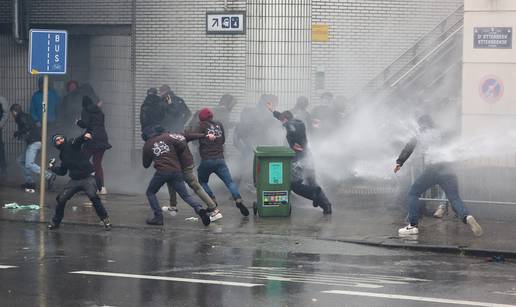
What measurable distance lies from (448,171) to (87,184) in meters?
5.20

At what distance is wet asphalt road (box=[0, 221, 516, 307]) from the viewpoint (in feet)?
35.2

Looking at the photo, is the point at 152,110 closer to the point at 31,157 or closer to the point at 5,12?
the point at 31,157

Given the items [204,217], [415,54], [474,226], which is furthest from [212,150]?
[415,54]

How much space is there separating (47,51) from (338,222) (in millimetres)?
5553

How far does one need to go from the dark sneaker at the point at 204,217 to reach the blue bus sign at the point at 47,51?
12.3 ft

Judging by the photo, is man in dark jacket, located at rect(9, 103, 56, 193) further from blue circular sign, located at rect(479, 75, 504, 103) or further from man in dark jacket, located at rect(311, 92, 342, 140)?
blue circular sign, located at rect(479, 75, 504, 103)

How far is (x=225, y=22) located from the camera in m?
22.6

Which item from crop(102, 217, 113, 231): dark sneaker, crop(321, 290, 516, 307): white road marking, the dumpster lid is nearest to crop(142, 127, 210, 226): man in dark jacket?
crop(102, 217, 113, 231): dark sneaker

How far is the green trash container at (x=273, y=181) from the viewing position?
16.9 meters

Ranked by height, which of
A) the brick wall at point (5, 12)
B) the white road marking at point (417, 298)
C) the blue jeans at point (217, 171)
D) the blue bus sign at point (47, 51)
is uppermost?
the brick wall at point (5, 12)

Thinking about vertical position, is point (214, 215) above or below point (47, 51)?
below

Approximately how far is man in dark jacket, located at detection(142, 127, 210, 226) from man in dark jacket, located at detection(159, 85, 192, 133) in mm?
4815

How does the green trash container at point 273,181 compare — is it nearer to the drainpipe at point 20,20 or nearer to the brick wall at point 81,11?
the brick wall at point 81,11

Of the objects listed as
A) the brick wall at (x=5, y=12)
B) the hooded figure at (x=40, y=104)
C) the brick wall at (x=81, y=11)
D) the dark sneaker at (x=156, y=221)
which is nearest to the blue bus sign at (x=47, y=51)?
the dark sneaker at (x=156, y=221)
